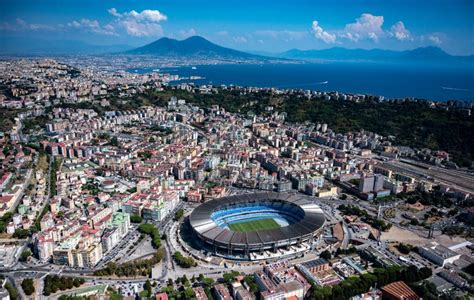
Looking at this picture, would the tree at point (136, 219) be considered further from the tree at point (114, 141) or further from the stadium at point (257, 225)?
the tree at point (114, 141)

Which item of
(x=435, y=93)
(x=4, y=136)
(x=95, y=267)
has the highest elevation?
(x=435, y=93)

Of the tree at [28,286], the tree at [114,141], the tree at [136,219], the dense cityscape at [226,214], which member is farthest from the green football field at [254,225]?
the tree at [114,141]

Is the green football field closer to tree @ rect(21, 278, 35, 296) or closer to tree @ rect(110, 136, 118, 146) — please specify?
tree @ rect(21, 278, 35, 296)

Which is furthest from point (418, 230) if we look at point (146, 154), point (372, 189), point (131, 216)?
point (146, 154)

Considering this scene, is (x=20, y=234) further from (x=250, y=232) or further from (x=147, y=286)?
(x=250, y=232)

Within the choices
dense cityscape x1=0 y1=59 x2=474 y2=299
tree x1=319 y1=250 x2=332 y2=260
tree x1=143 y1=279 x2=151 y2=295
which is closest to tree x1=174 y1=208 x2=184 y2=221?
dense cityscape x1=0 y1=59 x2=474 y2=299

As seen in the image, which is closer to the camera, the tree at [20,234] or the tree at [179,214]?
the tree at [20,234]

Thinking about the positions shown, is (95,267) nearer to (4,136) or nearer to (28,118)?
(4,136)
